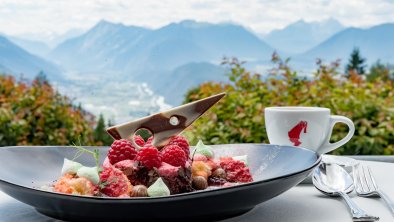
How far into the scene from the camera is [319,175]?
114 centimetres

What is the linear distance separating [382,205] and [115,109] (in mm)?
3724

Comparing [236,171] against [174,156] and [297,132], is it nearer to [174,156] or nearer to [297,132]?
[174,156]

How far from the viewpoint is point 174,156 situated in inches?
39.5

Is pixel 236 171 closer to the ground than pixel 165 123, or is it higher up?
closer to the ground

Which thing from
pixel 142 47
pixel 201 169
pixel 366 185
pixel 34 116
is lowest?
pixel 366 185

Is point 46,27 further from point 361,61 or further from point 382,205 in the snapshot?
point 361,61

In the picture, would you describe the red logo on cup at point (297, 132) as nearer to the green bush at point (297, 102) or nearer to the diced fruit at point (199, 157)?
the diced fruit at point (199, 157)

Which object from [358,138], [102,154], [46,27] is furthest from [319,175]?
[46,27]

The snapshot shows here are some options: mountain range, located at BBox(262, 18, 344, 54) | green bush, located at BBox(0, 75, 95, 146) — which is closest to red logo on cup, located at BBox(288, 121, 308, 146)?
green bush, located at BBox(0, 75, 95, 146)

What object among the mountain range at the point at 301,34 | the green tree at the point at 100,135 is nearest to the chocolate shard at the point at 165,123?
the green tree at the point at 100,135

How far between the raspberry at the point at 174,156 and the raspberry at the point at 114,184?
0.31ft

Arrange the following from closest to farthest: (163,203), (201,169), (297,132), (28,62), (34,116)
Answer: (163,203), (201,169), (297,132), (34,116), (28,62)

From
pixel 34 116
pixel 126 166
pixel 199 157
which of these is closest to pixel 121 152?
pixel 126 166

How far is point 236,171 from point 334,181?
211 mm
